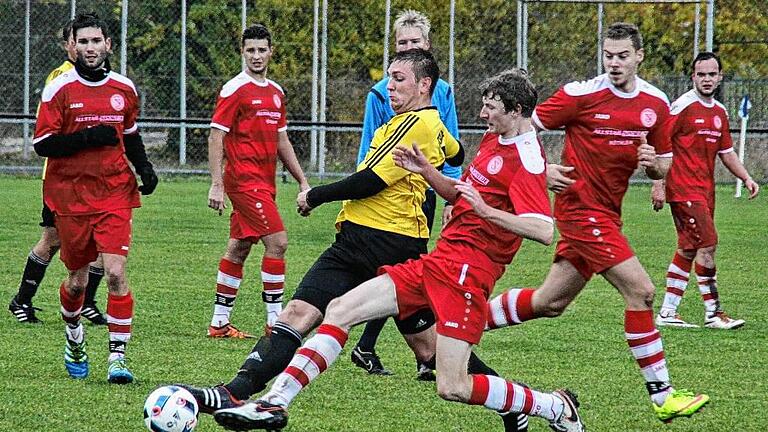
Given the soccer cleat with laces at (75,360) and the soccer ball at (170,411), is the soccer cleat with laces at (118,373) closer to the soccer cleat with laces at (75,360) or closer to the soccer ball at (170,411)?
the soccer cleat with laces at (75,360)

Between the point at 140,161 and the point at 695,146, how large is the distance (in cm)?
472

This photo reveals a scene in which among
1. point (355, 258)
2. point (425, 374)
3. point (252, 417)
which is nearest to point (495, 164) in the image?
point (355, 258)

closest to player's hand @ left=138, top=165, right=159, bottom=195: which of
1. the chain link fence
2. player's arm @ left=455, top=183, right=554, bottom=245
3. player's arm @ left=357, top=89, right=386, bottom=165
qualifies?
player's arm @ left=357, top=89, right=386, bottom=165

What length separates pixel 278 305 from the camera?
31.0ft

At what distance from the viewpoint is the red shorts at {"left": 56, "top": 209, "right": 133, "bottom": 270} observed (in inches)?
295

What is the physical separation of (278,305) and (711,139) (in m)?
3.71

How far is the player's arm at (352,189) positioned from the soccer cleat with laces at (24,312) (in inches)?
160

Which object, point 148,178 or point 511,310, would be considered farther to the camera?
point 148,178

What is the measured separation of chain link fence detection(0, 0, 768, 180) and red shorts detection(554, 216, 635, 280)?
17.0 m

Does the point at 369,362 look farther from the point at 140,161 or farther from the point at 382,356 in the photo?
the point at 140,161

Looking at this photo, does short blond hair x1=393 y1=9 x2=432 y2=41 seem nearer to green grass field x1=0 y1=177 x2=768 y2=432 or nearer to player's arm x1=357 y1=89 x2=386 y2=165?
player's arm x1=357 y1=89 x2=386 y2=165

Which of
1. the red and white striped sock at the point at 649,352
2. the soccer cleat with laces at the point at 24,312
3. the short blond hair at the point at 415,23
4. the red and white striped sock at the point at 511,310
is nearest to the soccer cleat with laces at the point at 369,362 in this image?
the red and white striped sock at the point at 511,310

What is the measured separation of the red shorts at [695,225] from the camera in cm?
1028

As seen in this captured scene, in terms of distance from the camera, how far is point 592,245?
7238mm
